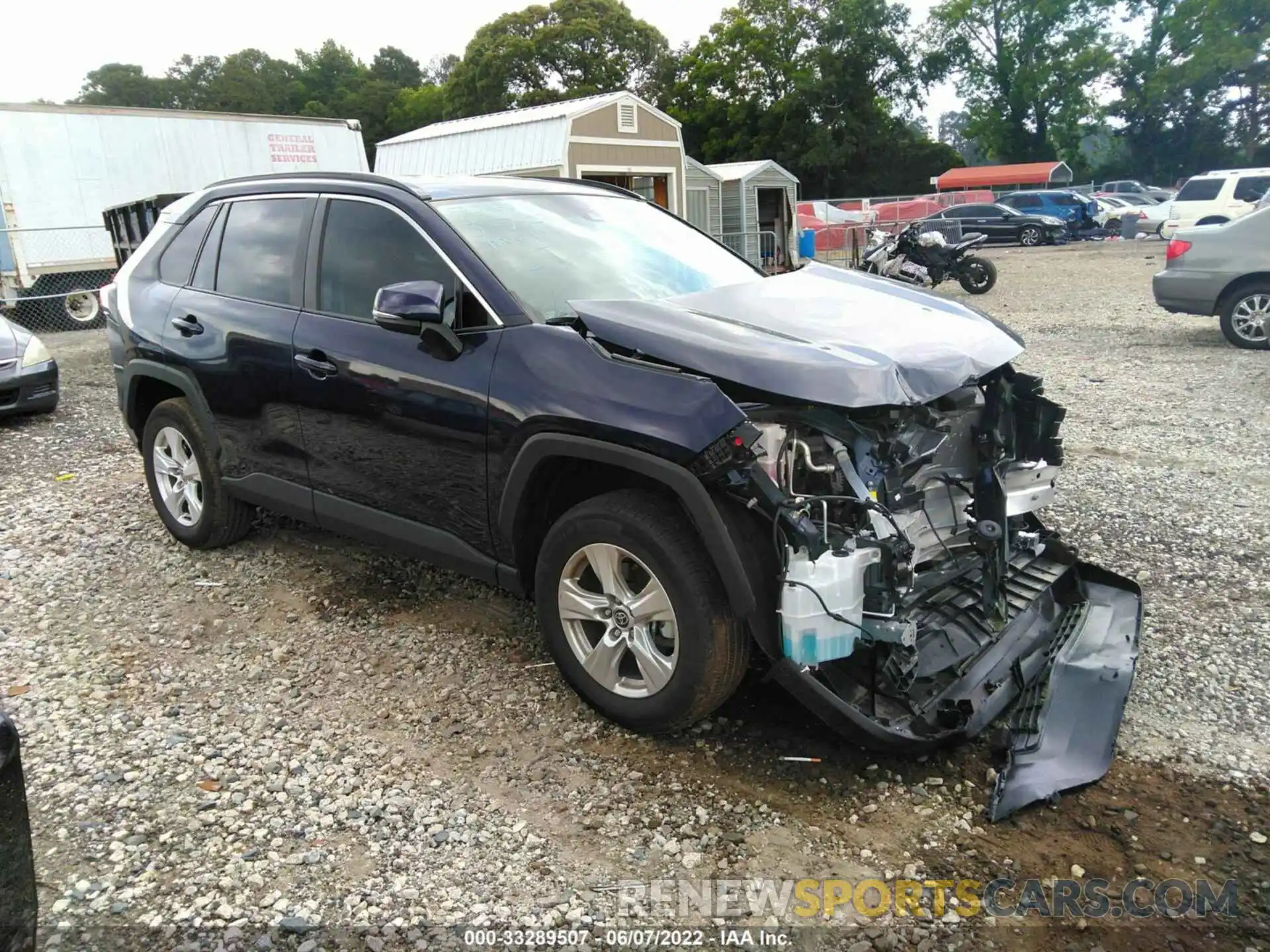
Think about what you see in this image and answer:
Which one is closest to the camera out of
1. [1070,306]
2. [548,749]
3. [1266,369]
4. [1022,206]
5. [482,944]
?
[482,944]

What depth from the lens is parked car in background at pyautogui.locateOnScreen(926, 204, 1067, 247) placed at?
28.4 meters

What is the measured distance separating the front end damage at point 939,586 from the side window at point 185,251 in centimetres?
327

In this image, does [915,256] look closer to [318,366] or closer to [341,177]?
[341,177]

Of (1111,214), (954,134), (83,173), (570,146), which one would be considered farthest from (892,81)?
(954,134)

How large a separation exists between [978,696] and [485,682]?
5.98ft

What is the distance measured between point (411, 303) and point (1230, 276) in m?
9.70

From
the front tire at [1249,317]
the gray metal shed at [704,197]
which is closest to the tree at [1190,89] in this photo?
the gray metal shed at [704,197]

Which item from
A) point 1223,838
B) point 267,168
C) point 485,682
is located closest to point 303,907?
point 485,682

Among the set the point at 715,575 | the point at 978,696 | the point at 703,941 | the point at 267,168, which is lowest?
the point at 703,941

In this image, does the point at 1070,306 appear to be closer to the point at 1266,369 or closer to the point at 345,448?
→ the point at 1266,369

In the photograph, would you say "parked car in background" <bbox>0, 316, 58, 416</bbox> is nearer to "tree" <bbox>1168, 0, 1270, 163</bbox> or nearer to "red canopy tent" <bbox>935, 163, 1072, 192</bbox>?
"red canopy tent" <bbox>935, 163, 1072, 192</bbox>

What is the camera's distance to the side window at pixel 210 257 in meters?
4.55

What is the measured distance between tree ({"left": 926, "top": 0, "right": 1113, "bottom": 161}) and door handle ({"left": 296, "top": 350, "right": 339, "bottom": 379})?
57.3 m

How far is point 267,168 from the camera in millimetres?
17344
